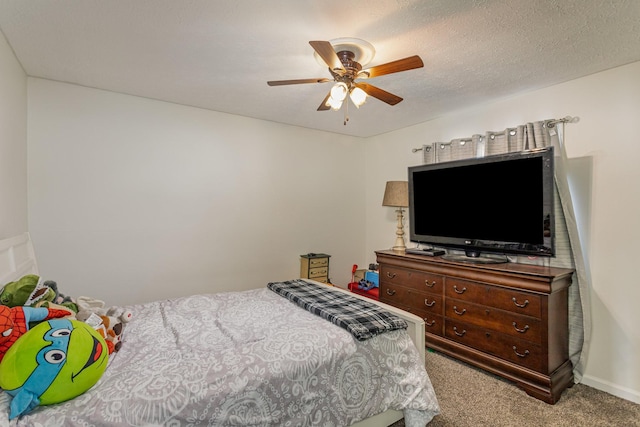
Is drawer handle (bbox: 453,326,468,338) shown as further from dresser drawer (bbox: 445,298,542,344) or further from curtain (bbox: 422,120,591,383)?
curtain (bbox: 422,120,591,383)

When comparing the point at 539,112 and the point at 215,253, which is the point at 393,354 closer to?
the point at 215,253

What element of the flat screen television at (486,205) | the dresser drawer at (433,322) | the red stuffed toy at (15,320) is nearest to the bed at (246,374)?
the red stuffed toy at (15,320)

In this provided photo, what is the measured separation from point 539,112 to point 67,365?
11.6 ft

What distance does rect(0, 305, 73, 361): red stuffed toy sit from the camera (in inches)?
43.7

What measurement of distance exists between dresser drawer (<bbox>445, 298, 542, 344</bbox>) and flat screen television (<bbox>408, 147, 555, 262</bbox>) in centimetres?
42

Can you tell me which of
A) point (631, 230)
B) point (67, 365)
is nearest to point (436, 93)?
point (631, 230)

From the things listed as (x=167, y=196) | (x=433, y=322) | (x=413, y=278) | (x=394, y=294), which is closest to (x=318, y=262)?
(x=394, y=294)

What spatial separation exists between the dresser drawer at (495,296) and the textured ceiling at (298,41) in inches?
66.1

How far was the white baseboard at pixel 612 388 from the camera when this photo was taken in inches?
87.6

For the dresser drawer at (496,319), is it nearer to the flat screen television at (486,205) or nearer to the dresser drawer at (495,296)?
the dresser drawer at (495,296)

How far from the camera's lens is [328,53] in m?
1.68

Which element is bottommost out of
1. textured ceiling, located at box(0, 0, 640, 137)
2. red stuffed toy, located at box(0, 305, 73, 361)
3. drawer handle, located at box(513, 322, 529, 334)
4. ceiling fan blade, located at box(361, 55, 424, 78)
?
drawer handle, located at box(513, 322, 529, 334)

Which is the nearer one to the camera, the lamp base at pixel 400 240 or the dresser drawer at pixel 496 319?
the dresser drawer at pixel 496 319

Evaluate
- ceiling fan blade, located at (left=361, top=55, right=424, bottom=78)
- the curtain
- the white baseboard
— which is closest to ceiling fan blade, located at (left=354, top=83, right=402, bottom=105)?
ceiling fan blade, located at (left=361, top=55, right=424, bottom=78)
